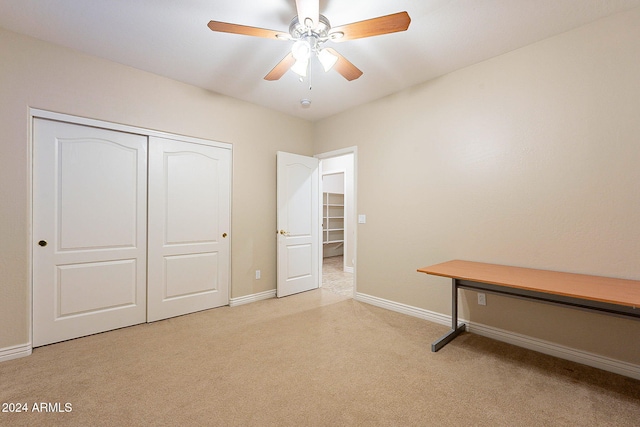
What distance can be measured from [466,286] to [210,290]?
9.32 feet

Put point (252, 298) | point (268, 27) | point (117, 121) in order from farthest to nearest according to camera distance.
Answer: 1. point (252, 298)
2. point (117, 121)
3. point (268, 27)

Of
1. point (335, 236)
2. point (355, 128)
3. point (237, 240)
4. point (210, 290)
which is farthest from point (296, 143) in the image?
point (335, 236)

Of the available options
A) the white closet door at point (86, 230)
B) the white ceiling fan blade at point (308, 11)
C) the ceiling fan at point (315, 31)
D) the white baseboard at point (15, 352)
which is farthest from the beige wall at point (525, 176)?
the white baseboard at point (15, 352)

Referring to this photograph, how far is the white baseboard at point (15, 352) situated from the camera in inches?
87.9

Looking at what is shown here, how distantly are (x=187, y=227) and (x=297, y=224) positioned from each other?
151 centimetres

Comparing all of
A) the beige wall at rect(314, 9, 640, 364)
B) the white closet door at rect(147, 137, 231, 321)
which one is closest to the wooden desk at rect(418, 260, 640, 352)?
the beige wall at rect(314, 9, 640, 364)

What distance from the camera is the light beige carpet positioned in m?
1.63

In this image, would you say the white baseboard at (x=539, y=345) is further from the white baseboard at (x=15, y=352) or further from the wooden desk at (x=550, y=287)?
the white baseboard at (x=15, y=352)

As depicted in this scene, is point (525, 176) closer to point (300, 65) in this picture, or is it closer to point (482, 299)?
point (482, 299)

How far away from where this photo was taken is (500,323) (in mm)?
2584

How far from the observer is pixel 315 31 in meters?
1.98

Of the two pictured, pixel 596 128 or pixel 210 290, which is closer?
pixel 596 128

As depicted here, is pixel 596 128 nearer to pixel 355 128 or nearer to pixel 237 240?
pixel 355 128

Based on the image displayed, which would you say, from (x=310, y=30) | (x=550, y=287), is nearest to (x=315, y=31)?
(x=310, y=30)
